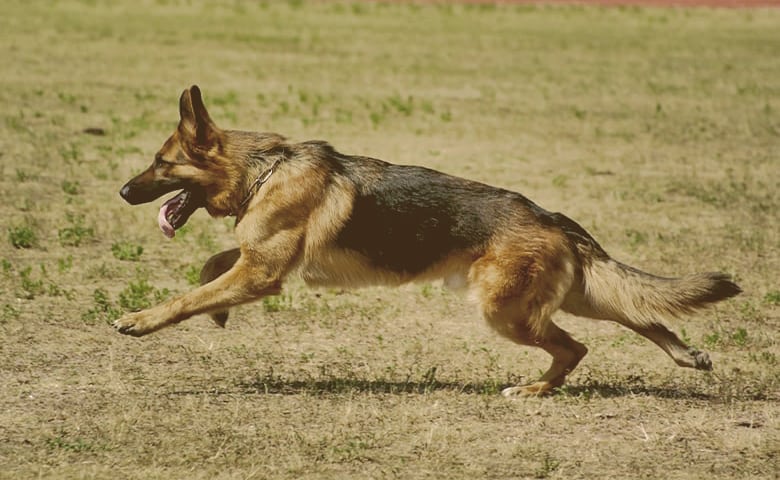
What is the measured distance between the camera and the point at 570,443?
6.16 metres

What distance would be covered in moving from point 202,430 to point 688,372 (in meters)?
3.01

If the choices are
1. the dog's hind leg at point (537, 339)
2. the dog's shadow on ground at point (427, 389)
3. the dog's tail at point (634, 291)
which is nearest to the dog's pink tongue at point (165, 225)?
the dog's shadow on ground at point (427, 389)

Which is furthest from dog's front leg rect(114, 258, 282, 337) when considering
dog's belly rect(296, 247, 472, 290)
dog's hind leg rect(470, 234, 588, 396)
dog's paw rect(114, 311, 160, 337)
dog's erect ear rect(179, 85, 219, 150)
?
dog's hind leg rect(470, 234, 588, 396)

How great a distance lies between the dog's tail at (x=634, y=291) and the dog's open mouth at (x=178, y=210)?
1.99m

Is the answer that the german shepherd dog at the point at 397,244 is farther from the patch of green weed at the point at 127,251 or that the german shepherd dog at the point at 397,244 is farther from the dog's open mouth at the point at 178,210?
the patch of green weed at the point at 127,251

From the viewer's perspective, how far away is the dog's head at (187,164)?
22.6 feet

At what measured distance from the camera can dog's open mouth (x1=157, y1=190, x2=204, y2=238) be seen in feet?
23.0

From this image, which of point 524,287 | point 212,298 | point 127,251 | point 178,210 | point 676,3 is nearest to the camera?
point 524,287

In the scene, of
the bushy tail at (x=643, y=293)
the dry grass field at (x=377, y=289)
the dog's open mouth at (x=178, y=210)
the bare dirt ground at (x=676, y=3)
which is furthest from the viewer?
the bare dirt ground at (x=676, y=3)

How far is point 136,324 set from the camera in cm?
662

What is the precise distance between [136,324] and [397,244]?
142 centimetres

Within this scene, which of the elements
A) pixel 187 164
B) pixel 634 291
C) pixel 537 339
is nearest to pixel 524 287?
pixel 537 339

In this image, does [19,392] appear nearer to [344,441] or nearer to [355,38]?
[344,441]

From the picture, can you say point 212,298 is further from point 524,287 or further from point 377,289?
point 377,289
